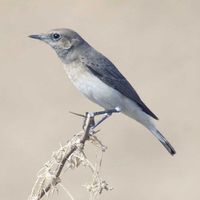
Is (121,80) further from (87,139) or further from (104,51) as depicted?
(104,51)

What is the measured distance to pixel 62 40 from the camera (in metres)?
7.76

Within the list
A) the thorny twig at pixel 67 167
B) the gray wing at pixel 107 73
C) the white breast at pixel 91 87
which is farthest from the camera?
the gray wing at pixel 107 73

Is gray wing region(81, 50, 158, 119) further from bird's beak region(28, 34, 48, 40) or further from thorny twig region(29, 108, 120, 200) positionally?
thorny twig region(29, 108, 120, 200)

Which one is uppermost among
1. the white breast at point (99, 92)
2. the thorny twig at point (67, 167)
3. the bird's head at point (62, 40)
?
the bird's head at point (62, 40)

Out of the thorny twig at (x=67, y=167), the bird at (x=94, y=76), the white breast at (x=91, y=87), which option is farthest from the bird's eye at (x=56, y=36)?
the thorny twig at (x=67, y=167)

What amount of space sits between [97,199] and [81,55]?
377 cm

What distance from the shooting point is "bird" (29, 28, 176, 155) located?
7430 mm

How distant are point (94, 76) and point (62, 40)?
0.49 meters

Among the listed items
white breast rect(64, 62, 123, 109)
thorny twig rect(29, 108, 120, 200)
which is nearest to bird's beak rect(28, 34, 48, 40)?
white breast rect(64, 62, 123, 109)

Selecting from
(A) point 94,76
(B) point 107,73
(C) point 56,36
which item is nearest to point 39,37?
(C) point 56,36

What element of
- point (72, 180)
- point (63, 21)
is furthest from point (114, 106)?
point (63, 21)

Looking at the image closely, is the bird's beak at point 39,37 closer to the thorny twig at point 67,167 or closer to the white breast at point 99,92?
the white breast at point 99,92

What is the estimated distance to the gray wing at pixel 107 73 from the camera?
302 inches

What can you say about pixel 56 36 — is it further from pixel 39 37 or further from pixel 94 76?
pixel 94 76
